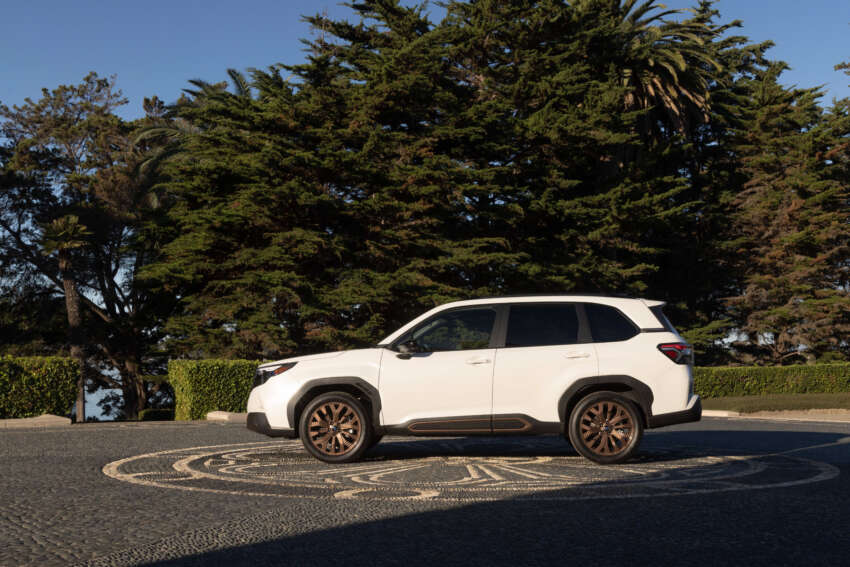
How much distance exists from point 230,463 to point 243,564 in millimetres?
5182

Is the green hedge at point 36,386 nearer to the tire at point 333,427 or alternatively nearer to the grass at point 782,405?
the tire at point 333,427

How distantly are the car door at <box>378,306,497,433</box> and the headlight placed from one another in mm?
1190

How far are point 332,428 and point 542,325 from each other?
2.76 meters

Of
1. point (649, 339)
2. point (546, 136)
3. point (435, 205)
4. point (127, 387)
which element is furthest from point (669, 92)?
point (649, 339)

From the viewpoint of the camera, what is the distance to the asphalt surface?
16.5ft

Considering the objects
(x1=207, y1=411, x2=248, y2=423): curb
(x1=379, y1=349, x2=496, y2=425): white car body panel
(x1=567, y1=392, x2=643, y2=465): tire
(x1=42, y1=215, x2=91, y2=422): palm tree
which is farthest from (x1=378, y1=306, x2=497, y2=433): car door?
(x1=42, y1=215, x2=91, y2=422): palm tree

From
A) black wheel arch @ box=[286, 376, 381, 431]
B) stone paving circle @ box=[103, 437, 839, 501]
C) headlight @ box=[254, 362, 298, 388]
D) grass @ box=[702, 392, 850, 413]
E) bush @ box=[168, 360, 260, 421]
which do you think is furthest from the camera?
grass @ box=[702, 392, 850, 413]

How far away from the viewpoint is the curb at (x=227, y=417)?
1819 cm

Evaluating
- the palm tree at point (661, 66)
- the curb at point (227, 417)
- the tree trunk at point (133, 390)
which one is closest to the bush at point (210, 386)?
the curb at point (227, 417)

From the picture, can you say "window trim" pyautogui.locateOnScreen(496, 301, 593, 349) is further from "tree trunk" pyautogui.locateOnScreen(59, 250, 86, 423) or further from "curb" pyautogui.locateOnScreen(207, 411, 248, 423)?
"tree trunk" pyautogui.locateOnScreen(59, 250, 86, 423)

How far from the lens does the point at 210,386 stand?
19.8 metres

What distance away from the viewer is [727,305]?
43.9 m

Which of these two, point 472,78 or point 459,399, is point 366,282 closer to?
point 472,78

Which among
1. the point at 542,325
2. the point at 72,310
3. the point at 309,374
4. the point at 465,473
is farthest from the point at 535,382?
the point at 72,310
